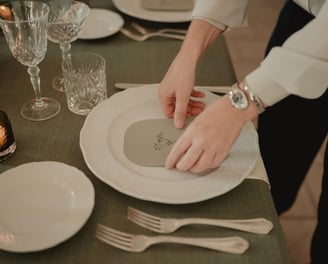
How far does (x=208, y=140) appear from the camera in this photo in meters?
0.72

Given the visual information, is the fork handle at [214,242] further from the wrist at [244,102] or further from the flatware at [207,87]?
the flatware at [207,87]

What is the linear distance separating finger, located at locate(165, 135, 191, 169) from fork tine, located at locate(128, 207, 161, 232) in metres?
0.10

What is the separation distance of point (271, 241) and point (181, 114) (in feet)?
0.95

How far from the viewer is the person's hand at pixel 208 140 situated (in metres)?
0.72

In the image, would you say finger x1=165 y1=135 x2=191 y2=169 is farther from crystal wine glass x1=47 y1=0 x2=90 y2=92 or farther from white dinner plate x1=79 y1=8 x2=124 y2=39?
white dinner plate x1=79 y1=8 x2=124 y2=39

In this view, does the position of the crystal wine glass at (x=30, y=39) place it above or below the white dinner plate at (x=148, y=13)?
above

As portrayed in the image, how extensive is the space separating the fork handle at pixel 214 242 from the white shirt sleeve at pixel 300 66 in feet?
0.84

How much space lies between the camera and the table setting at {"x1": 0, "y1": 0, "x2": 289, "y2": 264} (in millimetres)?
618

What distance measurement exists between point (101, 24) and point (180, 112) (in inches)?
17.3

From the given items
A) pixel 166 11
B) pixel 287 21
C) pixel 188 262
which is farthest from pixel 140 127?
pixel 287 21

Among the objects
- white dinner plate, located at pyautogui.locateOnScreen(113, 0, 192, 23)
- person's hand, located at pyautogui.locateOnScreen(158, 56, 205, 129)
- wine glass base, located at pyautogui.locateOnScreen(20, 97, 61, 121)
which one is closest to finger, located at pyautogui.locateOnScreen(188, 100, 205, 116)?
person's hand, located at pyautogui.locateOnScreen(158, 56, 205, 129)

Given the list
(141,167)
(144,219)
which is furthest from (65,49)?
(144,219)

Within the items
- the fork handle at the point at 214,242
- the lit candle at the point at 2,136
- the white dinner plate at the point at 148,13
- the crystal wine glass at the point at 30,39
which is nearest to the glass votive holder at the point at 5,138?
the lit candle at the point at 2,136

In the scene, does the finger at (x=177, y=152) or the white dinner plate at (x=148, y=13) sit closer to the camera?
the finger at (x=177, y=152)
